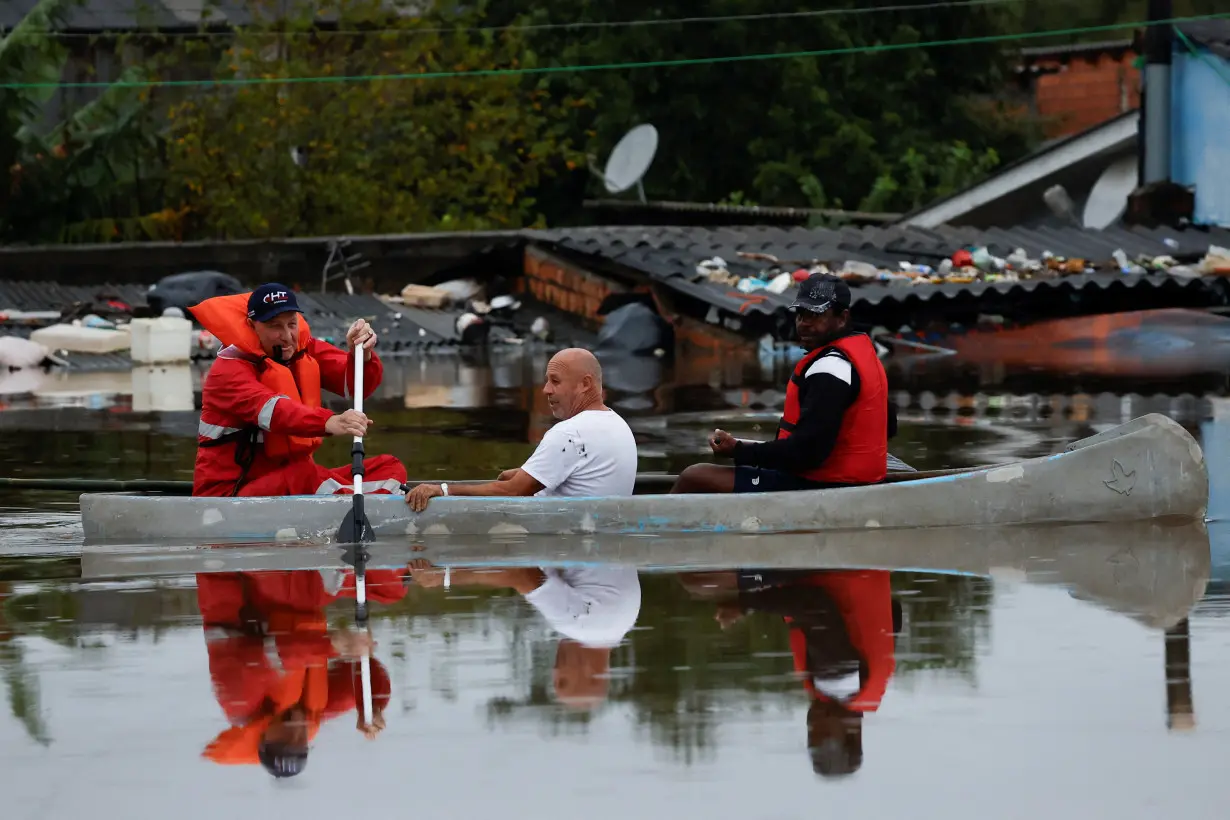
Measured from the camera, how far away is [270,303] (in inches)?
393

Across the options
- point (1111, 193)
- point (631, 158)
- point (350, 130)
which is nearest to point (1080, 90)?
point (1111, 193)

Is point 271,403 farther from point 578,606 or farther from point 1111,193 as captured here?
point 1111,193

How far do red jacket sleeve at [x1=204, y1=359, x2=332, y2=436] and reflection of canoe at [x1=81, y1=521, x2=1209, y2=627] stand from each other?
621 mm

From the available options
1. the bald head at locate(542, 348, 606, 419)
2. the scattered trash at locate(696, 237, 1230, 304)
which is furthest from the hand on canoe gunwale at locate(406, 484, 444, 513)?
the scattered trash at locate(696, 237, 1230, 304)

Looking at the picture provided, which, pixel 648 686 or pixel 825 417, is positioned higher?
pixel 825 417

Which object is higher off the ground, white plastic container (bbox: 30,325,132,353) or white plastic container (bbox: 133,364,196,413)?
white plastic container (bbox: 30,325,132,353)

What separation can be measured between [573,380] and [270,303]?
1.51 m

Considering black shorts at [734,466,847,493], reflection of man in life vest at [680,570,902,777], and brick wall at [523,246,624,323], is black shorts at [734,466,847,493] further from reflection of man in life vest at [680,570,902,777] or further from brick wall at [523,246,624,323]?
brick wall at [523,246,624,323]

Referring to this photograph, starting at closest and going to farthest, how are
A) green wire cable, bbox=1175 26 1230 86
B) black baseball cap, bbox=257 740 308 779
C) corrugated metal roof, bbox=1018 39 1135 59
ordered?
black baseball cap, bbox=257 740 308 779 < green wire cable, bbox=1175 26 1230 86 < corrugated metal roof, bbox=1018 39 1135 59

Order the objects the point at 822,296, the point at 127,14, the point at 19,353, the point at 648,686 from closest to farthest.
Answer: the point at 648,686, the point at 822,296, the point at 19,353, the point at 127,14

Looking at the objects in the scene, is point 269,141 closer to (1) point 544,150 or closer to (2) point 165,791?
(1) point 544,150

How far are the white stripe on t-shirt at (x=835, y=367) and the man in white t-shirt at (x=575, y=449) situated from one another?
36.4 inches

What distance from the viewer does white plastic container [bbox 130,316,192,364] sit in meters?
24.3

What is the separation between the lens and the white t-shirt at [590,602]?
8.34 metres
